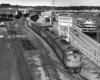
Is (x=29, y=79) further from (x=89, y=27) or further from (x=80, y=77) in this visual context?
(x=89, y=27)

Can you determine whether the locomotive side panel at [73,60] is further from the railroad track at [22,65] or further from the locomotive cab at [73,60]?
the railroad track at [22,65]

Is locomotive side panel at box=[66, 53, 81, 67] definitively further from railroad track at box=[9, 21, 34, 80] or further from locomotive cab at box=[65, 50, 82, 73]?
railroad track at box=[9, 21, 34, 80]

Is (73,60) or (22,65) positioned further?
(22,65)

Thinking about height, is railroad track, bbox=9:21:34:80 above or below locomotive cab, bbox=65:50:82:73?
below

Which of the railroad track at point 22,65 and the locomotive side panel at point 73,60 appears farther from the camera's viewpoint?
the locomotive side panel at point 73,60

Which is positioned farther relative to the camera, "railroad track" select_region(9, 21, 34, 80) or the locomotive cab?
the locomotive cab

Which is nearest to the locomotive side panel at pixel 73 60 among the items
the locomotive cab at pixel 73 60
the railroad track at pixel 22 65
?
the locomotive cab at pixel 73 60

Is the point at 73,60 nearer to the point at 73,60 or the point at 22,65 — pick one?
the point at 73,60

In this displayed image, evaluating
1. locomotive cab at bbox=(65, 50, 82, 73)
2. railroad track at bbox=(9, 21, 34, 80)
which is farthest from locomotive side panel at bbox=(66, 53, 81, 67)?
railroad track at bbox=(9, 21, 34, 80)

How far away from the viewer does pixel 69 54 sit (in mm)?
28281

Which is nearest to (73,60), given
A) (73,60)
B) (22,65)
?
(73,60)

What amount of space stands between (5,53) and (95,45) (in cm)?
2670

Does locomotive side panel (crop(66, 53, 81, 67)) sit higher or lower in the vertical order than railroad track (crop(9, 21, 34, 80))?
higher

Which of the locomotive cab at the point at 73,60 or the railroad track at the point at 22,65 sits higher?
the locomotive cab at the point at 73,60
